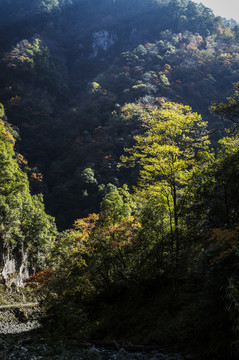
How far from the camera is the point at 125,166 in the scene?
12.5 meters

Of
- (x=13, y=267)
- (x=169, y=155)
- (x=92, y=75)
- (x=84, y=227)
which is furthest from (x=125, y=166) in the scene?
(x=92, y=75)

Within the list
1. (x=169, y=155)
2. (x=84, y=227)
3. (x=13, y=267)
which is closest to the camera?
(x=169, y=155)

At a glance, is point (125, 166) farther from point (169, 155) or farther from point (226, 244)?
point (226, 244)

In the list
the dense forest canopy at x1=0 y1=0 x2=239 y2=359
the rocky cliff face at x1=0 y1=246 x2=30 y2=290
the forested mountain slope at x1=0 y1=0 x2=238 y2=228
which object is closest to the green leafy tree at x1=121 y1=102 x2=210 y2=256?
the dense forest canopy at x1=0 y1=0 x2=239 y2=359

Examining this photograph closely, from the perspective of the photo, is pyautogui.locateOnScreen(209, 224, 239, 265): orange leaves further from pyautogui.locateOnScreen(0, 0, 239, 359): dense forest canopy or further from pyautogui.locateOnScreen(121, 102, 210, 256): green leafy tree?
pyautogui.locateOnScreen(121, 102, 210, 256): green leafy tree

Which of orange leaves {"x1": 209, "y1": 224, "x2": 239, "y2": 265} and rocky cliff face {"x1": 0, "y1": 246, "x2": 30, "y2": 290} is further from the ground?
orange leaves {"x1": 209, "y1": 224, "x2": 239, "y2": 265}

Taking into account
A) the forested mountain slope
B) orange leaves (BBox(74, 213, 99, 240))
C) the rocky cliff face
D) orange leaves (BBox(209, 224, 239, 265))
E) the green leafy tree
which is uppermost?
the forested mountain slope

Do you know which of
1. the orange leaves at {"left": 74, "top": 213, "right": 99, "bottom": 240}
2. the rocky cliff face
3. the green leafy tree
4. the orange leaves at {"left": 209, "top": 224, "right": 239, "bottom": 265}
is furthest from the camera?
the rocky cliff face

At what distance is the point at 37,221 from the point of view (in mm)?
26656

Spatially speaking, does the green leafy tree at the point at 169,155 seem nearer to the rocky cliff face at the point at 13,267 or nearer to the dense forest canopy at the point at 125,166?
the dense forest canopy at the point at 125,166

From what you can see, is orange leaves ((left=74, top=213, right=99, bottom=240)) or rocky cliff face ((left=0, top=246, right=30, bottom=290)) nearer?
orange leaves ((left=74, top=213, right=99, bottom=240))

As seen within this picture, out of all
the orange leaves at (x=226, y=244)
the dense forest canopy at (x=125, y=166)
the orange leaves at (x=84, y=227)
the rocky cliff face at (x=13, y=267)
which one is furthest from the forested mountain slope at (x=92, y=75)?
the orange leaves at (x=226, y=244)

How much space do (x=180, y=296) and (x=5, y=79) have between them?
2267 inches

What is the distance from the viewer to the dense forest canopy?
27.1 ft
